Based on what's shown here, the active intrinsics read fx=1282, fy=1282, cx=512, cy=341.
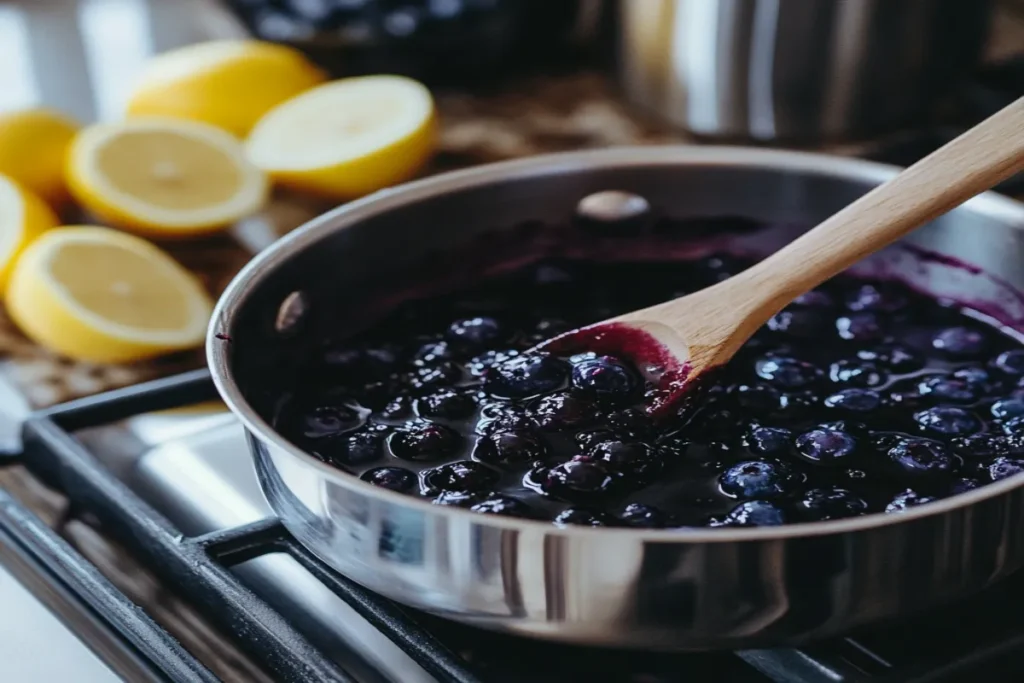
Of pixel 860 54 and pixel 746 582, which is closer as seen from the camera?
pixel 746 582

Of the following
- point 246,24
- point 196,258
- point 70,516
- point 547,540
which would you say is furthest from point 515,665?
point 246,24

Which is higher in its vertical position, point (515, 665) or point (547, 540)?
point (547, 540)

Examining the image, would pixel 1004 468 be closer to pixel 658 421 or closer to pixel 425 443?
pixel 658 421

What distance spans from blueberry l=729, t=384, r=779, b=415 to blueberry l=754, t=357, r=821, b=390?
0.4 inches

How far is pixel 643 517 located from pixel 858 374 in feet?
0.74

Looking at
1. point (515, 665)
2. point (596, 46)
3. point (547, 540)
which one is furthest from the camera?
point (596, 46)

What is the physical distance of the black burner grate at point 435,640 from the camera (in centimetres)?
59

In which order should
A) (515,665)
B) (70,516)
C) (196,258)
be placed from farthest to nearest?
1. (196,258)
2. (70,516)
3. (515,665)

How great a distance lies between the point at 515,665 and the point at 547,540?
14 centimetres

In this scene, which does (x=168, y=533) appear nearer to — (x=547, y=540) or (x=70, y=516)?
(x=70, y=516)

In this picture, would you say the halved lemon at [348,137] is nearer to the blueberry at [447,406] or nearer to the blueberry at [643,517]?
the blueberry at [447,406]

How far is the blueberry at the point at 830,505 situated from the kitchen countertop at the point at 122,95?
0.95 feet

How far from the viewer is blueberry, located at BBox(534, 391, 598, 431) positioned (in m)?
0.68

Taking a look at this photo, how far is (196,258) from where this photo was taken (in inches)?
44.6
